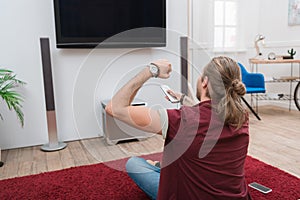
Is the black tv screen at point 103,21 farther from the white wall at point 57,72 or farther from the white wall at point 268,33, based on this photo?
the white wall at point 268,33

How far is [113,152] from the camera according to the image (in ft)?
7.54

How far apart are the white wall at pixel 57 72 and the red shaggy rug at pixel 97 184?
2.28 ft

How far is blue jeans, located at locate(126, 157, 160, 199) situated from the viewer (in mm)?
1338

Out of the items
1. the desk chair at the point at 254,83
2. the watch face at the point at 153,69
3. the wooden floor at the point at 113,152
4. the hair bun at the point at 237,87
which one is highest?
the watch face at the point at 153,69

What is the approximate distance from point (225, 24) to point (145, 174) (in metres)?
3.07

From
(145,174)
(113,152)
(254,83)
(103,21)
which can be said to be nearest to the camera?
(145,174)

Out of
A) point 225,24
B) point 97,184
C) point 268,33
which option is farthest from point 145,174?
point 268,33

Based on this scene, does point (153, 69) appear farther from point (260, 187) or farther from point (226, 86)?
point (260, 187)

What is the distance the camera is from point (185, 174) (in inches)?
35.9

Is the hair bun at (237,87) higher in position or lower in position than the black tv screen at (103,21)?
lower

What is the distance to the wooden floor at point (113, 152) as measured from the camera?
6.86ft

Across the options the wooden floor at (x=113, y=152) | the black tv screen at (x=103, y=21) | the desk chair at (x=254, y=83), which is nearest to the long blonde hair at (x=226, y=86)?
the wooden floor at (x=113, y=152)

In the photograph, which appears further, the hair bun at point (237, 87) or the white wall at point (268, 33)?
the white wall at point (268, 33)

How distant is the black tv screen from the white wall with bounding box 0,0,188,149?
121mm
